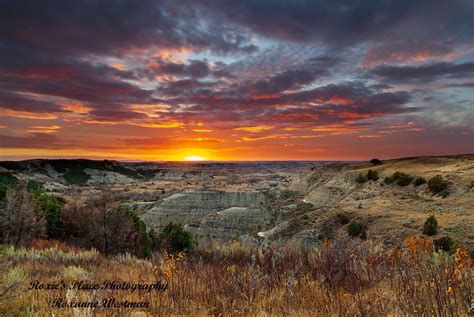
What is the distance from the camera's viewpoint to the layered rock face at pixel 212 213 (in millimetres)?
63812

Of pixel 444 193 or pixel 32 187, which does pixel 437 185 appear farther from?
pixel 32 187

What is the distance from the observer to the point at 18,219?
15.9 meters

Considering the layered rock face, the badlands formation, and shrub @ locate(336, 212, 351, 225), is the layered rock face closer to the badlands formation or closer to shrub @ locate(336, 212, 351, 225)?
the badlands formation

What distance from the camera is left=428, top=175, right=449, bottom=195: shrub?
154 feet

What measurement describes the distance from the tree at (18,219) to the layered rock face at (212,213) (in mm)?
37486

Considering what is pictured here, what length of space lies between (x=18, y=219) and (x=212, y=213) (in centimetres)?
5895

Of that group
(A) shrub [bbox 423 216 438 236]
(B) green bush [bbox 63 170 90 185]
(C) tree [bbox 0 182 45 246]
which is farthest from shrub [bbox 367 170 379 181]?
(B) green bush [bbox 63 170 90 185]

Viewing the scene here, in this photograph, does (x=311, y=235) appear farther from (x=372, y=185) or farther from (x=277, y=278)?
(x=277, y=278)

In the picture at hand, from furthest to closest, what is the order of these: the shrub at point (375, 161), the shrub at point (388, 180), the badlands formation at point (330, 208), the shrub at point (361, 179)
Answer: the shrub at point (375, 161) < the shrub at point (361, 179) < the shrub at point (388, 180) < the badlands formation at point (330, 208)

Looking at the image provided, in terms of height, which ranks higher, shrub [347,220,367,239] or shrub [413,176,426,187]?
shrub [413,176,426,187]

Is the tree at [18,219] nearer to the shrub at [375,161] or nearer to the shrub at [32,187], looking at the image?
the shrub at [32,187]

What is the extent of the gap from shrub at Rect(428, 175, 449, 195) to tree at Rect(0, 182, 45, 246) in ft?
165

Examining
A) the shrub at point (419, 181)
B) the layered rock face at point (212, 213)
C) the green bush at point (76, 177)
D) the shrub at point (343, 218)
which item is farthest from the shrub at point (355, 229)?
the green bush at point (76, 177)

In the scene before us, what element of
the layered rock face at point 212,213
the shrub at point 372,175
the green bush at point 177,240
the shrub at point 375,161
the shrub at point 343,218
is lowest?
the layered rock face at point 212,213
